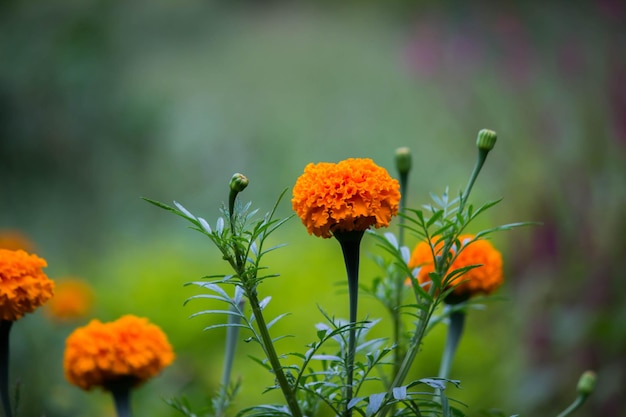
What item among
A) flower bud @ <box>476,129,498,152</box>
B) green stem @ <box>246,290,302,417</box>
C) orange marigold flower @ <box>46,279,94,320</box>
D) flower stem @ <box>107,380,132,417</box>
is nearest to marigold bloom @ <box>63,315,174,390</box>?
flower stem @ <box>107,380,132,417</box>

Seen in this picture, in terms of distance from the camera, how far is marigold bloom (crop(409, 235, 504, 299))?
0.46m

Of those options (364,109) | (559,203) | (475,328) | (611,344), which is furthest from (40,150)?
(611,344)

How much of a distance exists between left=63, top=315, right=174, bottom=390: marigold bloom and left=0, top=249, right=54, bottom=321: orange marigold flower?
0.16 feet

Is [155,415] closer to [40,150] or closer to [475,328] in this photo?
[475,328]

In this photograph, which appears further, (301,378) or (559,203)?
(559,203)

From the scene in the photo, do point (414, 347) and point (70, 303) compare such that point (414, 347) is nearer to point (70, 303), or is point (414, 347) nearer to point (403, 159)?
point (403, 159)

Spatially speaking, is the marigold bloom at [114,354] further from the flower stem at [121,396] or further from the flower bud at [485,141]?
the flower bud at [485,141]

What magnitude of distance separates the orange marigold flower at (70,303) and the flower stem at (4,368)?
684 millimetres

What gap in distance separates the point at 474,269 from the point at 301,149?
212cm

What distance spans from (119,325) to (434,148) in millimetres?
2162

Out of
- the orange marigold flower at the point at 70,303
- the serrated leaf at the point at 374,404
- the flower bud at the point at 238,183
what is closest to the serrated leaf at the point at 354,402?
the serrated leaf at the point at 374,404

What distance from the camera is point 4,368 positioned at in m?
0.43

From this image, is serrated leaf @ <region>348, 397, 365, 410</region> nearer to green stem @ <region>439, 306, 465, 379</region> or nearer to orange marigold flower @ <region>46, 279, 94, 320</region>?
green stem @ <region>439, 306, 465, 379</region>

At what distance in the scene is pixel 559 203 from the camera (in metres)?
1.23
